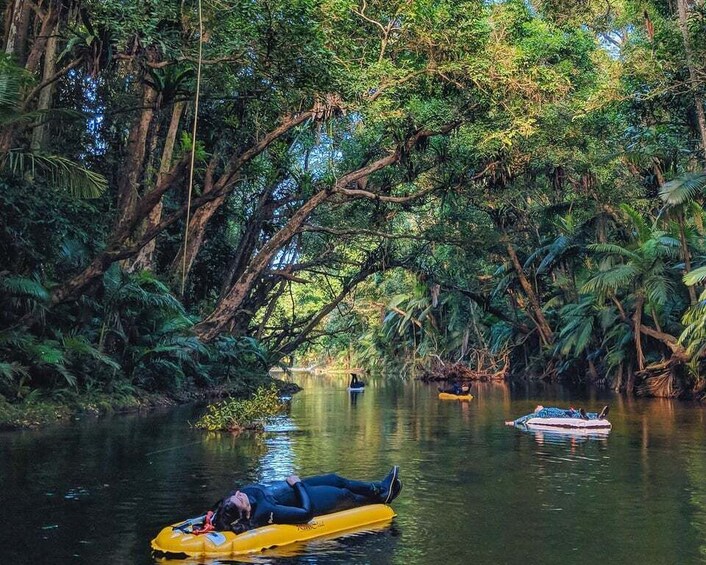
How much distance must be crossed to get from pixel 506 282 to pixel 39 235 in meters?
26.5

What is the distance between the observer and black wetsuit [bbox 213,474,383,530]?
716cm

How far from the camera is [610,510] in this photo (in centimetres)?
845

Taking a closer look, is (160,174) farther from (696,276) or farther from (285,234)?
(696,276)

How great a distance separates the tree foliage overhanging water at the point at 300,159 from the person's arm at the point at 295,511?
4.19 m

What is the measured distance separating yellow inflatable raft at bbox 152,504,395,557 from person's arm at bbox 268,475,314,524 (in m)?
0.05

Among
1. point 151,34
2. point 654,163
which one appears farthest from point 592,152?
point 151,34

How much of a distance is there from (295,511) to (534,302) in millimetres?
32288

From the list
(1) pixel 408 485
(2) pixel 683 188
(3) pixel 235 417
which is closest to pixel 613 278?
(2) pixel 683 188

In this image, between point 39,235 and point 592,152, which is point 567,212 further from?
point 39,235

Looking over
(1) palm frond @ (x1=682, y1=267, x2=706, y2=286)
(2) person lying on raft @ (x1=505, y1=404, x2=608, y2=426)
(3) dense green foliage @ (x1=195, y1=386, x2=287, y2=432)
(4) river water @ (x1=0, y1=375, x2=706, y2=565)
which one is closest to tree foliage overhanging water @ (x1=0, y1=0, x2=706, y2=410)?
(1) palm frond @ (x1=682, y1=267, x2=706, y2=286)

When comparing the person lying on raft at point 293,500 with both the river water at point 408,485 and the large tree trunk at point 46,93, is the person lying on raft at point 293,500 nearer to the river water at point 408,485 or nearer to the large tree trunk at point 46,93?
the river water at point 408,485

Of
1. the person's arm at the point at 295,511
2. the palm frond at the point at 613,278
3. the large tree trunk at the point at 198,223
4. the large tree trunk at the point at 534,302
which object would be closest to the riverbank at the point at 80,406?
the large tree trunk at the point at 198,223

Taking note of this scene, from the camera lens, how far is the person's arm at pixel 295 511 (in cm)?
726

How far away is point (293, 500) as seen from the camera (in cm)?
755
